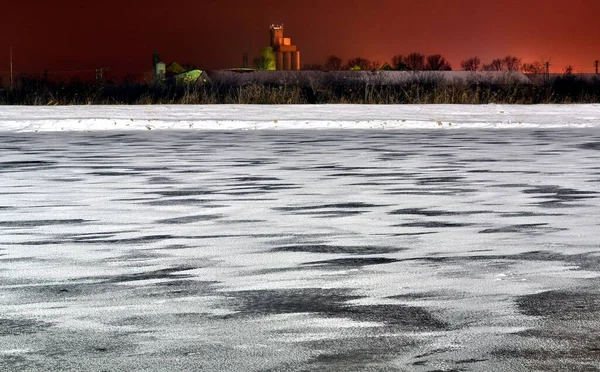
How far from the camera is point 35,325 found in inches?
217

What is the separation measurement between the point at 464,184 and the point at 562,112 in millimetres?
16614

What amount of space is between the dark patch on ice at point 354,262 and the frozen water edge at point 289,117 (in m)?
17.9

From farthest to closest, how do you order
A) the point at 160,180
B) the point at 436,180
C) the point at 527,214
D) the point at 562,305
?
1. the point at 160,180
2. the point at 436,180
3. the point at 527,214
4. the point at 562,305

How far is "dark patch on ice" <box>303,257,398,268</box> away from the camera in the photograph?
719 centimetres

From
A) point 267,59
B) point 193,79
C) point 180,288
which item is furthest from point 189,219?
point 267,59

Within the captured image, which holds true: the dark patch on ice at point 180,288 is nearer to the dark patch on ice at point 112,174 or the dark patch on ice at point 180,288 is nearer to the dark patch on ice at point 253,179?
the dark patch on ice at point 253,179

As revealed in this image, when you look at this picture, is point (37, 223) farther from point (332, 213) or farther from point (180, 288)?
point (180, 288)

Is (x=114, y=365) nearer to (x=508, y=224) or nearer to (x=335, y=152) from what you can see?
(x=508, y=224)

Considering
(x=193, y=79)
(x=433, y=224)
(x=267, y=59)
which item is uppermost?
(x=267, y=59)

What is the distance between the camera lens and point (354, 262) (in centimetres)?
727

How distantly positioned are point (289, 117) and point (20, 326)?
71.3 feet

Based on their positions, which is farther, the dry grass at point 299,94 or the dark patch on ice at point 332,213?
the dry grass at point 299,94

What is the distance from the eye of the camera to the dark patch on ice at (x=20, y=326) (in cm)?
537

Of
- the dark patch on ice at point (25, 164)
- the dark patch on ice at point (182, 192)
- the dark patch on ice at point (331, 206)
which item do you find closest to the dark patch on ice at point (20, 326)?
the dark patch on ice at point (331, 206)
